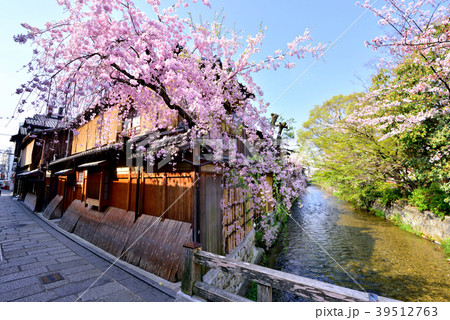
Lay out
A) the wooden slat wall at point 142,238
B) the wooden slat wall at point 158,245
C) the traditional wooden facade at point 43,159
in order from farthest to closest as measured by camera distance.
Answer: the traditional wooden facade at point 43,159 < the wooden slat wall at point 142,238 < the wooden slat wall at point 158,245

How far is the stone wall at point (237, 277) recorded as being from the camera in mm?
5386

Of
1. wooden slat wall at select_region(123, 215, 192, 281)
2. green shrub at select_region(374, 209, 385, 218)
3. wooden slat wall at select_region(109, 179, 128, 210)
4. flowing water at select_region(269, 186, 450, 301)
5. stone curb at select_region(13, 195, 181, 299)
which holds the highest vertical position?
wooden slat wall at select_region(109, 179, 128, 210)

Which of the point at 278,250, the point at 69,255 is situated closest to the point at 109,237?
the point at 69,255

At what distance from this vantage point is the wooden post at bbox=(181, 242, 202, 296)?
3963mm

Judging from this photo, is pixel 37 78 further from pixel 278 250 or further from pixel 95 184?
pixel 278 250

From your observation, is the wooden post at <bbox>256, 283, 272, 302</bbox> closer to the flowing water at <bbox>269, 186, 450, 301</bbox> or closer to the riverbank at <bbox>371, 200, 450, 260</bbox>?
the flowing water at <bbox>269, 186, 450, 301</bbox>

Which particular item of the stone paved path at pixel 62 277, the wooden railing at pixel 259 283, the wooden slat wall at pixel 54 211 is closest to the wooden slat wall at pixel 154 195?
the stone paved path at pixel 62 277

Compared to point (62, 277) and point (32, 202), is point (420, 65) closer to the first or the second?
point (62, 277)

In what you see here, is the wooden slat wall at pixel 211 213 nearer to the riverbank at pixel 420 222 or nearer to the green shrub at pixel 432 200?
the riverbank at pixel 420 222

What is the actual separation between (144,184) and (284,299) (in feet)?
21.8

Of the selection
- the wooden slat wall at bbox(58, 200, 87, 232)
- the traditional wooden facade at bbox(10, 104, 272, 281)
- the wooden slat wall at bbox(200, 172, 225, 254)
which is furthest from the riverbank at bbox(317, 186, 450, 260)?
the wooden slat wall at bbox(58, 200, 87, 232)

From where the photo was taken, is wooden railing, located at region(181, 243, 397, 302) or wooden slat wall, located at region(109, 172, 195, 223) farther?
wooden slat wall, located at region(109, 172, 195, 223)

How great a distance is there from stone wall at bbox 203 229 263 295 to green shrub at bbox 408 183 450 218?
36.2ft

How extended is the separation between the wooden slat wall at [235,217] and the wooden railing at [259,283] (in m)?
2.94
